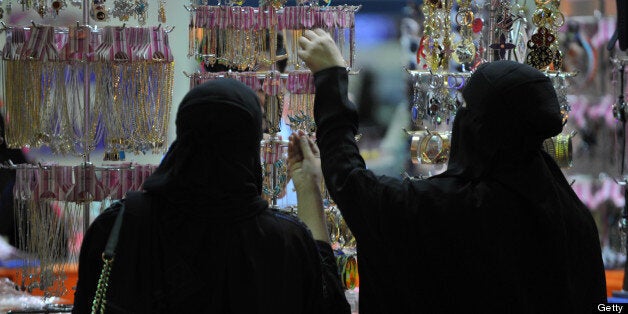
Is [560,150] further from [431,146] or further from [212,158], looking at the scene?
[212,158]

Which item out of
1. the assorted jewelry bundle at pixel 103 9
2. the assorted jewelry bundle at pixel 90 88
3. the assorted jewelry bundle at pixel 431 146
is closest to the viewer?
the assorted jewelry bundle at pixel 90 88

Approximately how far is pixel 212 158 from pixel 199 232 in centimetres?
17

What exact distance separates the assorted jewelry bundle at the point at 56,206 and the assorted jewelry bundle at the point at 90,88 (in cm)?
12

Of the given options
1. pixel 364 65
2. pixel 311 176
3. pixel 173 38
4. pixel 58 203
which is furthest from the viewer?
pixel 364 65

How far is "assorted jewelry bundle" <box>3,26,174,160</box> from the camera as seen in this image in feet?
12.8

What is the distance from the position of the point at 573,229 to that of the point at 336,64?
2.46 feet

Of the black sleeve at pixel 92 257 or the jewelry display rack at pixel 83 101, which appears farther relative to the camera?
the jewelry display rack at pixel 83 101

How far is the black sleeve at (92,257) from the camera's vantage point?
205cm

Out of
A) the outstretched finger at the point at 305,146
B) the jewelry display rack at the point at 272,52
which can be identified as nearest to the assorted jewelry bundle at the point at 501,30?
the jewelry display rack at the point at 272,52

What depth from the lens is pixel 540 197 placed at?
2275mm

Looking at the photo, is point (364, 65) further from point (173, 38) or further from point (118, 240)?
point (118, 240)

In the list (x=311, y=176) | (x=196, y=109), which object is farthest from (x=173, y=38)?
(x=196, y=109)

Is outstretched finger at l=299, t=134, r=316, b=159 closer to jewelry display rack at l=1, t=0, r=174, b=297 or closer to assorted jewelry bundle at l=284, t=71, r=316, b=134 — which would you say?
assorted jewelry bundle at l=284, t=71, r=316, b=134

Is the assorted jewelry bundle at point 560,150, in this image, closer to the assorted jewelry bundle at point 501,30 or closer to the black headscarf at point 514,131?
the assorted jewelry bundle at point 501,30
